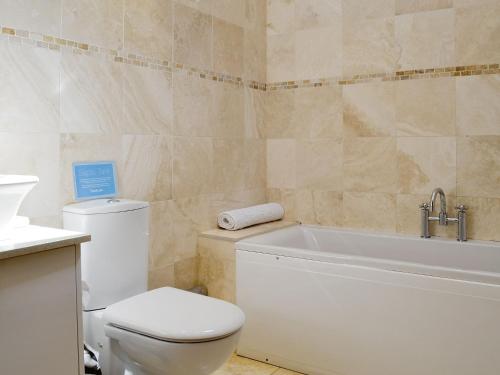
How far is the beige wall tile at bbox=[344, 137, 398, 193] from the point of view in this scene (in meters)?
2.92

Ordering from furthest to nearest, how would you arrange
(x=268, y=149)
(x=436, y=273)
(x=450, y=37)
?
(x=268, y=149), (x=450, y=37), (x=436, y=273)

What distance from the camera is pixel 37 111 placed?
1929 millimetres

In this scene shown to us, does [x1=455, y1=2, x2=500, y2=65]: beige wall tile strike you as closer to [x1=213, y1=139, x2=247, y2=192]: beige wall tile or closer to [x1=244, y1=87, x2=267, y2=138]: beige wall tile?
[x1=244, y1=87, x2=267, y2=138]: beige wall tile

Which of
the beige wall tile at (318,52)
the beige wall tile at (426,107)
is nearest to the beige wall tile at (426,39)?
the beige wall tile at (426,107)

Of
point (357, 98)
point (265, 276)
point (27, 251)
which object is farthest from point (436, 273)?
point (27, 251)

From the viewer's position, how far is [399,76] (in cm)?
288

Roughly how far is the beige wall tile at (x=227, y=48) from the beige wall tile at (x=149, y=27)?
40cm

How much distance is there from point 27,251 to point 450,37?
2.47 meters

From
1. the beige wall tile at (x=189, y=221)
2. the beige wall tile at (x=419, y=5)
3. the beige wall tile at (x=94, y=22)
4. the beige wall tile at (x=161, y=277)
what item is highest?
the beige wall tile at (x=419, y=5)

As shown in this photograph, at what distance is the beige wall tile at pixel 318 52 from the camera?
10.2ft

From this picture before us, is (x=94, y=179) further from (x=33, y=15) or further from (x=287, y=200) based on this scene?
(x=287, y=200)

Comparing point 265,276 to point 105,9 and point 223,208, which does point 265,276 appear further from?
point 105,9

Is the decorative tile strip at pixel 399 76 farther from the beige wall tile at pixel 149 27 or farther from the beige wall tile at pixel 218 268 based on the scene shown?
the beige wall tile at pixel 218 268

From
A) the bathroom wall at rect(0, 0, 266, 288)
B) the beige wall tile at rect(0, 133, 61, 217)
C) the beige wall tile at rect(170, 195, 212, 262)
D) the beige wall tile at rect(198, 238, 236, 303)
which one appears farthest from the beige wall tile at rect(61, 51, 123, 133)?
the beige wall tile at rect(198, 238, 236, 303)
